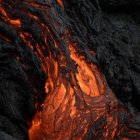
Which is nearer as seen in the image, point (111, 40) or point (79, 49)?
point (79, 49)

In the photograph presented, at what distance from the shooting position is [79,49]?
8.35ft

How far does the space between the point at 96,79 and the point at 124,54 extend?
60 centimetres

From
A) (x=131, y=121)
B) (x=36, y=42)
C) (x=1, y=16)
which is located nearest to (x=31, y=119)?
(x=36, y=42)

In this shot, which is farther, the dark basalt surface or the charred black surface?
the charred black surface

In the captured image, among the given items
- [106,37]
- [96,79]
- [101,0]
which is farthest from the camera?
[101,0]

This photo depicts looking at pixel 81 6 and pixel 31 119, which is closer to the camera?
pixel 31 119

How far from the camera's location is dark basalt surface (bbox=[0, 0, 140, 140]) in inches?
81.5

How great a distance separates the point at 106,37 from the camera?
297 cm

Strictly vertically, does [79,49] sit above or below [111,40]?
above

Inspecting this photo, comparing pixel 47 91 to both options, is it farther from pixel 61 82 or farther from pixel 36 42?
pixel 36 42

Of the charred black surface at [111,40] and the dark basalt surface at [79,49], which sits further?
the charred black surface at [111,40]

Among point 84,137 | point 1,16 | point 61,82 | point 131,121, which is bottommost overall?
point 131,121

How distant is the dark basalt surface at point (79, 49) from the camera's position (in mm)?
2070

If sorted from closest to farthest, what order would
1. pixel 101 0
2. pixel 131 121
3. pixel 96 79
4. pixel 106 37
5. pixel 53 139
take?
pixel 53 139 < pixel 96 79 < pixel 131 121 < pixel 106 37 < pixel 101 0
